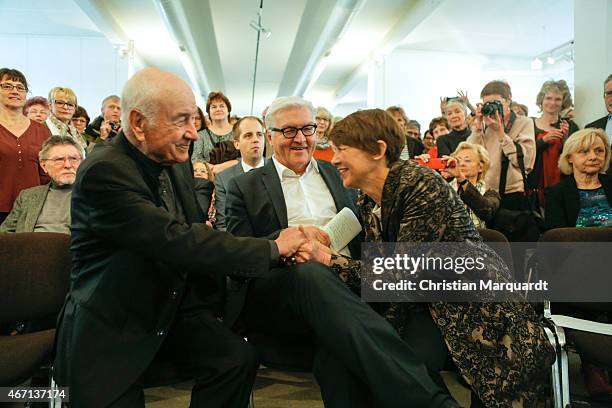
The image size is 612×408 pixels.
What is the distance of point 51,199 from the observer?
315cm

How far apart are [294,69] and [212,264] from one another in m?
11.7

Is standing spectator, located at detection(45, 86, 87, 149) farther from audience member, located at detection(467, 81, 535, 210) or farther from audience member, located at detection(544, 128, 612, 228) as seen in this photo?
audience member, located at detection(544, 128, 612, 228)

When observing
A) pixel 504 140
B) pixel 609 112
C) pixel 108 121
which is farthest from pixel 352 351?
pixel 108 121

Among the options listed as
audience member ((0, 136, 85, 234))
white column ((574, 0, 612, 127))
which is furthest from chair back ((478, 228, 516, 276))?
white column ((574, 0, 612, 127))

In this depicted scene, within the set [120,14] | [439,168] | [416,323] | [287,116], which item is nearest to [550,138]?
[439,168]

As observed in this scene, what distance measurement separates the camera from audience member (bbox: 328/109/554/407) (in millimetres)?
1706

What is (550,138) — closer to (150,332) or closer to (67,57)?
(150,332)

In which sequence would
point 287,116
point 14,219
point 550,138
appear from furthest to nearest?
1. point 550,138
2. point 14,219
3. point 287,116

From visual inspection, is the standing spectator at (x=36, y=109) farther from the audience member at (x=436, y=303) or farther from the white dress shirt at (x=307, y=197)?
the audience member at (x=436, y=303)

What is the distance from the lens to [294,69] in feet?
41.9

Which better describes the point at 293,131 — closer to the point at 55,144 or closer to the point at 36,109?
the point at 55,144

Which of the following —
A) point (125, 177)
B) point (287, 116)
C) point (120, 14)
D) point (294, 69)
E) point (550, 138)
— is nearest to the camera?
point (125, 177)

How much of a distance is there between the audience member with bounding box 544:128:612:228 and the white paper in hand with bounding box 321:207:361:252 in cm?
169

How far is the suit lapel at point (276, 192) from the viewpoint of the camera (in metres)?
2.40
